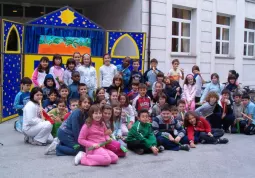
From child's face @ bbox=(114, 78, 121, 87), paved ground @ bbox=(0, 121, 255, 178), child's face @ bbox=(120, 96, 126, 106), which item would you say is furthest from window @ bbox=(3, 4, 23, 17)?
child's face @ bbox=(120, 96, 126, 106)

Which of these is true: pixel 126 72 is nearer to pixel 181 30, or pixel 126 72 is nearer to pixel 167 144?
pixel 167 144

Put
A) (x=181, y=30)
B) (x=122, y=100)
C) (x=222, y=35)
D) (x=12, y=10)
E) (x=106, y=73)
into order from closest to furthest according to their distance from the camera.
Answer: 1. (x=122, y=100)
2. (x=106, y=73)
3. (x=12, y=10)
4. (x=181, y=30)
5. (x=222, y=35)

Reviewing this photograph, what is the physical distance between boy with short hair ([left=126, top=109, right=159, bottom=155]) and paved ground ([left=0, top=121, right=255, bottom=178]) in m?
0.15

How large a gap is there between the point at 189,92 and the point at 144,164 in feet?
13.6

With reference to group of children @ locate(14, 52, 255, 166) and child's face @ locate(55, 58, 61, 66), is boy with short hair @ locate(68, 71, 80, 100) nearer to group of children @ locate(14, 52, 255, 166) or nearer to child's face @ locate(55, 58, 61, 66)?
group of children @ locate(14, 52, 255, 166)

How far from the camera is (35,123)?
23.3 ft

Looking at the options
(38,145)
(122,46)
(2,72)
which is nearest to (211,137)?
(38,145)

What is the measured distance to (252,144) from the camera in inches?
316

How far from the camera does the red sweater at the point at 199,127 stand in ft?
24.6

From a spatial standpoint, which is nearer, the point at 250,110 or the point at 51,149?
the point at 51,149

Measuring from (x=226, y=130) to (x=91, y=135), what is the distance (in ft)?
14.3

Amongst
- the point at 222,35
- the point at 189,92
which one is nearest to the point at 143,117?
the point at 189,92

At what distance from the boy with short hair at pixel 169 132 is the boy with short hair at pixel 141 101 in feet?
4.13

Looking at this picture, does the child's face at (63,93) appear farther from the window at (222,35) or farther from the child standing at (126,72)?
the window at (222,35)
